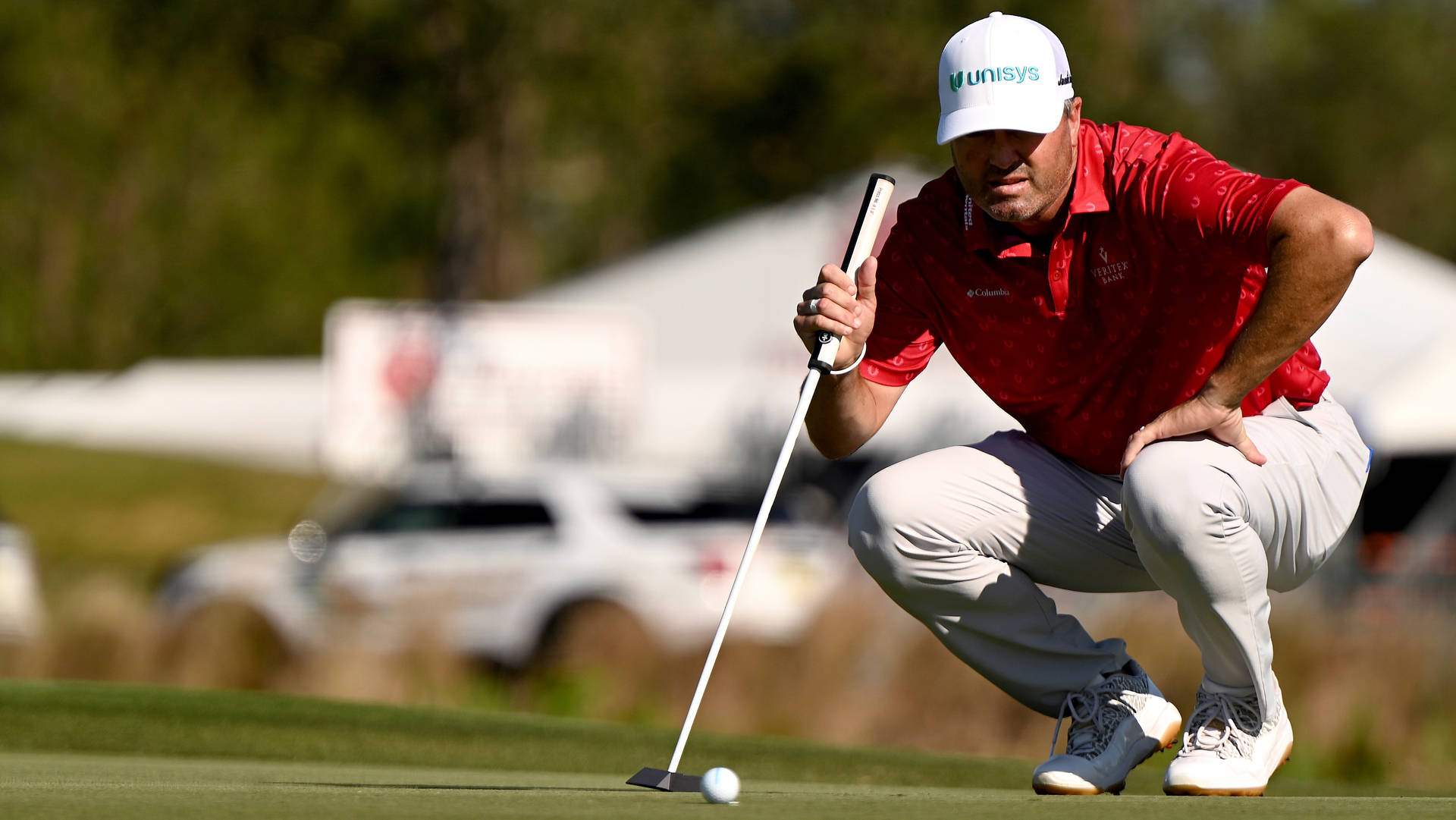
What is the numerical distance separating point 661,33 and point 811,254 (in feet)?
16.2

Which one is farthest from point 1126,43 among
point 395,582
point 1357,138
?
point 1357,138

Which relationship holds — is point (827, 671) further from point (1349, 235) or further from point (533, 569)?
point (1349, 235)

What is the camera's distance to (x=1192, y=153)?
4.13m

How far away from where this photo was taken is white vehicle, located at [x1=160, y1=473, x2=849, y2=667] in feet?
40.1

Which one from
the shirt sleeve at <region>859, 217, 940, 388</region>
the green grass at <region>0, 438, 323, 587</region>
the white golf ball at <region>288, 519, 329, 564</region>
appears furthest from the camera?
the green grass at <region>0, 438, 323, 587</region>

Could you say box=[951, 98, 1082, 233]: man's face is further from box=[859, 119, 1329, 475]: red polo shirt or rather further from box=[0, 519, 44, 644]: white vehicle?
box=[0, 519, 44, 644]: white vehicle

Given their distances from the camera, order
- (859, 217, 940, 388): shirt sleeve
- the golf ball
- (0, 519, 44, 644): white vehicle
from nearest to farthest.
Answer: the golf ball → (859, 217, 940, 388): shirt sleeve → (0, 519, 44, 644): white vehicle

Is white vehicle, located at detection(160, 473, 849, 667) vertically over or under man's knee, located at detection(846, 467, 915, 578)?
under

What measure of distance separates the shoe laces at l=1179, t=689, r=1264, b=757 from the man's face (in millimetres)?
1136

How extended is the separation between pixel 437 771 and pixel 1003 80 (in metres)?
2.42

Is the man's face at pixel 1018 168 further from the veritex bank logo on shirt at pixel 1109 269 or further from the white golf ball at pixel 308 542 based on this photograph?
the white golf ball at pixel 308 542

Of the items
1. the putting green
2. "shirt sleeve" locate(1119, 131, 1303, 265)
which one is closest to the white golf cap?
"shirt sleeve" locate(1119, 131, 1303, 265)

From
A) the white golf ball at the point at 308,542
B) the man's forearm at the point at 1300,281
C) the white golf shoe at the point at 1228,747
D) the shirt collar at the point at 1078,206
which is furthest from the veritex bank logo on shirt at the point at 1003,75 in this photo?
the white golf ball at the point at 308,542

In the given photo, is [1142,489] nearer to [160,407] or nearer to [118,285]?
[160,407]
